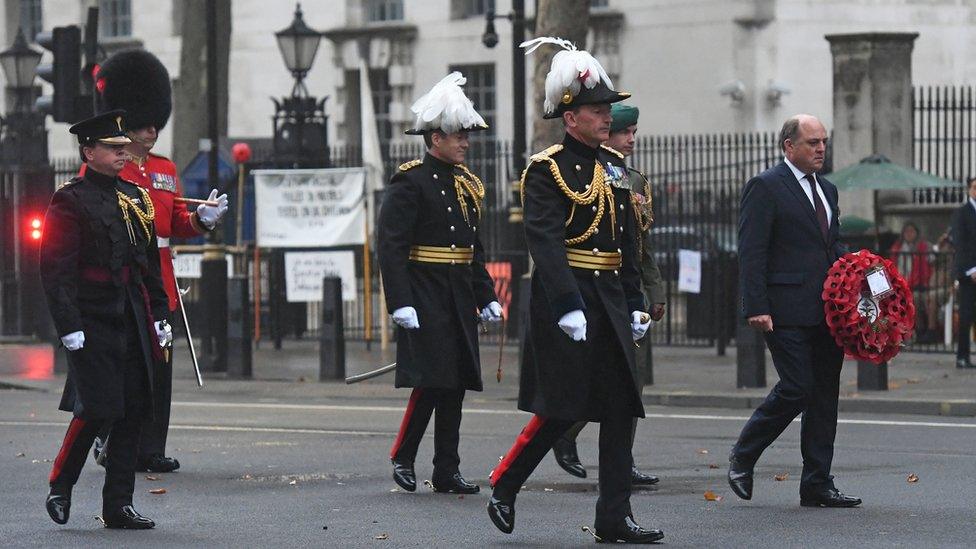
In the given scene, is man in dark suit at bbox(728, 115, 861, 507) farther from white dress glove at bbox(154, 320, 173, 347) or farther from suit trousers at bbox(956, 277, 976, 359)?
suit trousers at bbox(956, 277, 976, 359)

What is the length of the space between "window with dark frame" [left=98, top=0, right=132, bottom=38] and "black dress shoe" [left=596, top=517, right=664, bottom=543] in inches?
1507

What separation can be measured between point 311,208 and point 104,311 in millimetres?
13076

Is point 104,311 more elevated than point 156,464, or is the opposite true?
point 104,311

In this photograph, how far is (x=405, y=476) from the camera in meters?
11.0

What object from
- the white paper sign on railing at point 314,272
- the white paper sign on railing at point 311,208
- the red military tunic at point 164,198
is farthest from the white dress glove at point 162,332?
the white paper sign on railing at point 311,208

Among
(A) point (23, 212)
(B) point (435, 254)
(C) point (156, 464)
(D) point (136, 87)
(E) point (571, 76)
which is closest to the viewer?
(E) point (571, 76)

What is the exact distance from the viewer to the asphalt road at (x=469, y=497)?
30.7 feet

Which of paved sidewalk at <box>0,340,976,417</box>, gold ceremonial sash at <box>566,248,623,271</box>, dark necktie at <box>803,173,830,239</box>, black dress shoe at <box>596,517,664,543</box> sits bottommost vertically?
paved sidewalk at <box>0,340,976,417</box>

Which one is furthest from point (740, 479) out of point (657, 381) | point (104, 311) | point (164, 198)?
point (657, 381)

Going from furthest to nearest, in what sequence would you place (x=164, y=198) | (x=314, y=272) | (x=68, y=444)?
1. (x=314, y=272)
2. (x=164, y=198)
3. (x=68, y=444)

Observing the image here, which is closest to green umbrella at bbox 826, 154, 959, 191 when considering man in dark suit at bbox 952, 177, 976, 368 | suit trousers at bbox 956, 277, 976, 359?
man in dark suit at bbox 952, 177, 976, 368

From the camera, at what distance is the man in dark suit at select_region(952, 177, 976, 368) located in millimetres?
19156

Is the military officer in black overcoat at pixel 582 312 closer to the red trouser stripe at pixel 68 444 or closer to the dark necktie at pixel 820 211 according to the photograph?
the dark necktie at pixel 820 211

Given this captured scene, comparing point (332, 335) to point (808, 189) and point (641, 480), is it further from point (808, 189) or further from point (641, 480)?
point (808, 189)
